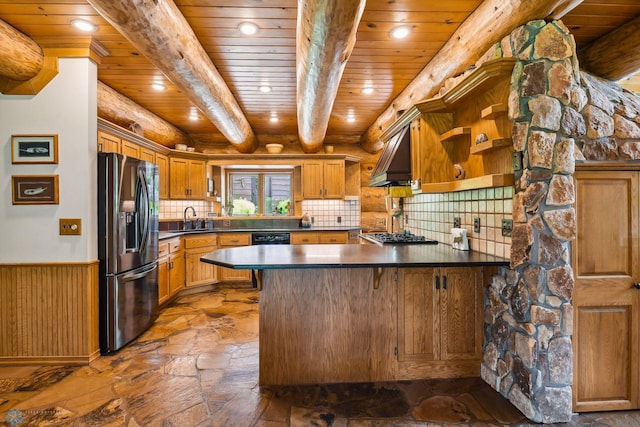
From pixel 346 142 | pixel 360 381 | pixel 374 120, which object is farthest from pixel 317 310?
pixel 346 142

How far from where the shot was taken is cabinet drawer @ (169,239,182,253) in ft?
14.1

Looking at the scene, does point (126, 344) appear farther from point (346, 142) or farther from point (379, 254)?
point (346, 142)

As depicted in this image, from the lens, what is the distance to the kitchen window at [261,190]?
6.00 m

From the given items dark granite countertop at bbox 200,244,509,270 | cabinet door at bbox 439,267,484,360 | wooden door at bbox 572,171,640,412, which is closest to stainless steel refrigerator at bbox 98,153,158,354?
dark granite countertop at bbox 200,244,509,270

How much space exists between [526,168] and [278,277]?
1817 millimetres

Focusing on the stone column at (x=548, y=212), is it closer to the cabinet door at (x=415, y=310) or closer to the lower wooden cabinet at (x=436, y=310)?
the lower wooden cabinet at (x=436, y=310)

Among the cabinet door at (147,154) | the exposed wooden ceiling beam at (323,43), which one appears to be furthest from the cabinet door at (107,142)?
the exposed wooden ceiling beam at (323,43)

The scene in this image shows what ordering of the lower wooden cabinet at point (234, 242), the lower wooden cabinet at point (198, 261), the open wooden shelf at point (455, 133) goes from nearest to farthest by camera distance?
Answer: 1. the open wooden shelf at point (455, 133)
2. the lower wooden cabinet at point (198, 261)
3. the lower wooden cabinet at point (234, 242)

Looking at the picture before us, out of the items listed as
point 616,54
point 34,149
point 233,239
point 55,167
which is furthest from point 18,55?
point 616,54

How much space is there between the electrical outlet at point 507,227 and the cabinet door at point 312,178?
3.66 m

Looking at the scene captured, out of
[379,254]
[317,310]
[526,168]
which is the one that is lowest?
[317,310]

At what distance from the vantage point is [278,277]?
236cm

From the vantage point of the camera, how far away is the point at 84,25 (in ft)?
7.82

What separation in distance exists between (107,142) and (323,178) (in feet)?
10.6
